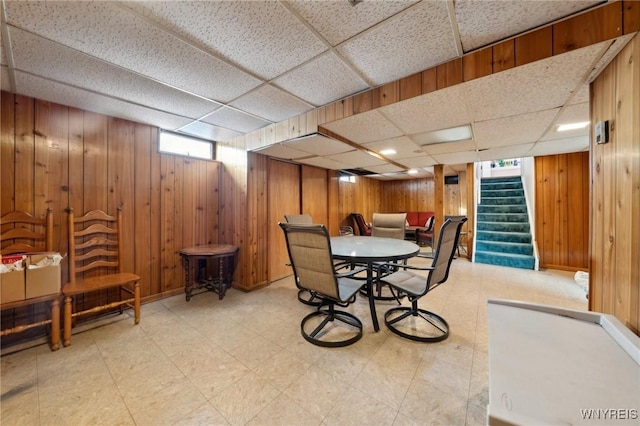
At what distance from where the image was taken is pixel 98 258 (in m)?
2.62

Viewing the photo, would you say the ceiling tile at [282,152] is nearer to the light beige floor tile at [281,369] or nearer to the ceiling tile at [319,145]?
the ceiling tile at [319,145]

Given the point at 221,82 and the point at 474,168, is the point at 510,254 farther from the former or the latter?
the point at 221,82

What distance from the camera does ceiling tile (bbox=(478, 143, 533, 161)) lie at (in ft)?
11.2

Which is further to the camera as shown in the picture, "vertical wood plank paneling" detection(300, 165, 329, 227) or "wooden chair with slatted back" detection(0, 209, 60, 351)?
"vertical wood plank paneling" detection(300, 165, 329, 227)

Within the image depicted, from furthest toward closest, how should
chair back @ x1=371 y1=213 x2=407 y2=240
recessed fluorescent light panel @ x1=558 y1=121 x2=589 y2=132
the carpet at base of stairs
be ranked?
the carpet at base of stairs < chair back @ x1=371 y1=213 x2=407 y2=240 < recessed fluorescent light panel @ x1=558 y1=121 x2=589 y2=132

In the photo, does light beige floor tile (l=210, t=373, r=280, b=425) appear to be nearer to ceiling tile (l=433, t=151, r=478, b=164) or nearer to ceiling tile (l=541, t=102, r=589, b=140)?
ceiling tile (l=541, t=102, r=589, b=140)

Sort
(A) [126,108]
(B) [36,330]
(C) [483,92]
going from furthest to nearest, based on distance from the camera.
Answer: (A) [126,108] < (B) [36,330] < (C) [483,92]

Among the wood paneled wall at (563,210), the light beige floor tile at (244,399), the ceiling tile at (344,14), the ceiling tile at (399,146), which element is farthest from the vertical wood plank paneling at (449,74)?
the wood paneled wall at (563,210)

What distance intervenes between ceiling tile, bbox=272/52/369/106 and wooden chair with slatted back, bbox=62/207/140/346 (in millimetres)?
2418

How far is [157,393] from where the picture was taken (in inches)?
59.8

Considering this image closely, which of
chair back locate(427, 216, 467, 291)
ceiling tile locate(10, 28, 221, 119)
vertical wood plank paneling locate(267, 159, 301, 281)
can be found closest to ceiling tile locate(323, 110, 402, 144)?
chair back locate(427, 216, 467, 291)

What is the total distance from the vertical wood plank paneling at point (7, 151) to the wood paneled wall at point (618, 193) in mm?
4376

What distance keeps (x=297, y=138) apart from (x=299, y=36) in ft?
4.39

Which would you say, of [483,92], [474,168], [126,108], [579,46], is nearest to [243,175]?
[126,108]
